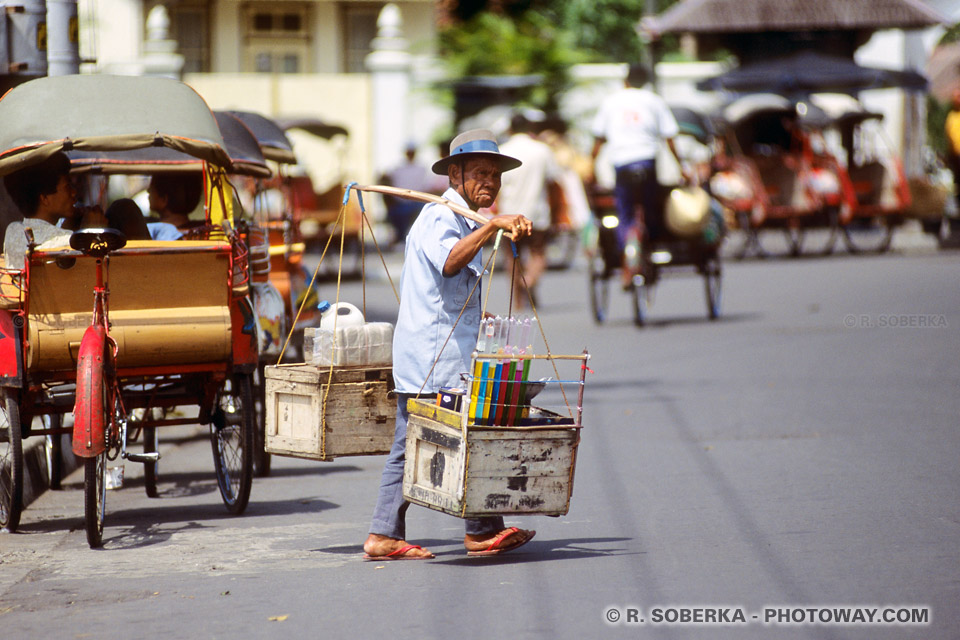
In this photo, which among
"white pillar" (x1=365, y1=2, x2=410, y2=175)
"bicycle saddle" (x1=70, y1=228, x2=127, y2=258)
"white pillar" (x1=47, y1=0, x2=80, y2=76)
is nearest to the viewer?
"bicycle saddle" (x1=70, y1=228, x2=127, y2=258)

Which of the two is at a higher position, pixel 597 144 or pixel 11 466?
pixel 597 144

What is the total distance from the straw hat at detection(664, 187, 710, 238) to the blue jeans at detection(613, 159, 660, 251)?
168mm

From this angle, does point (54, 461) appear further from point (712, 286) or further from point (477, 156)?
point (712, 286)

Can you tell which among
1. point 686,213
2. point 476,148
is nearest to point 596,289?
point 686,213

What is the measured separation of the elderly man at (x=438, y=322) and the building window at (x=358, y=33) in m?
31.0

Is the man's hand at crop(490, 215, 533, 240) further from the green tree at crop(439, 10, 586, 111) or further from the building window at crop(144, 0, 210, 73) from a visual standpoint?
the building window at crop(144, 0, 210, 73)

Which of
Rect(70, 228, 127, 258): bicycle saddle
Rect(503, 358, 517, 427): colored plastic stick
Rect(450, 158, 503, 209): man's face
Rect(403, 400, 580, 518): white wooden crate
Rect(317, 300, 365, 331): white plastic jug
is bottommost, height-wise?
Rect(403, 400, 580, 518): white wooden crate

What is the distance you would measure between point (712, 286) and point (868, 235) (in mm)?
12110

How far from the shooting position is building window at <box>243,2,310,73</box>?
120 ft

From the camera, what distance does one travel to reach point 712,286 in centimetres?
1634

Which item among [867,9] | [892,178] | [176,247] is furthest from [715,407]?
[867,9]

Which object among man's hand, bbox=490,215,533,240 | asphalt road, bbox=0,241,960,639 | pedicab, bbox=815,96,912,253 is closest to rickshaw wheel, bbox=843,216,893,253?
pedicab, bbox=815,96,912,253

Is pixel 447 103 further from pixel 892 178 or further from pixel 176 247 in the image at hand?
pixel 176 247

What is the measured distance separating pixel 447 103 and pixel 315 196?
807 cm
